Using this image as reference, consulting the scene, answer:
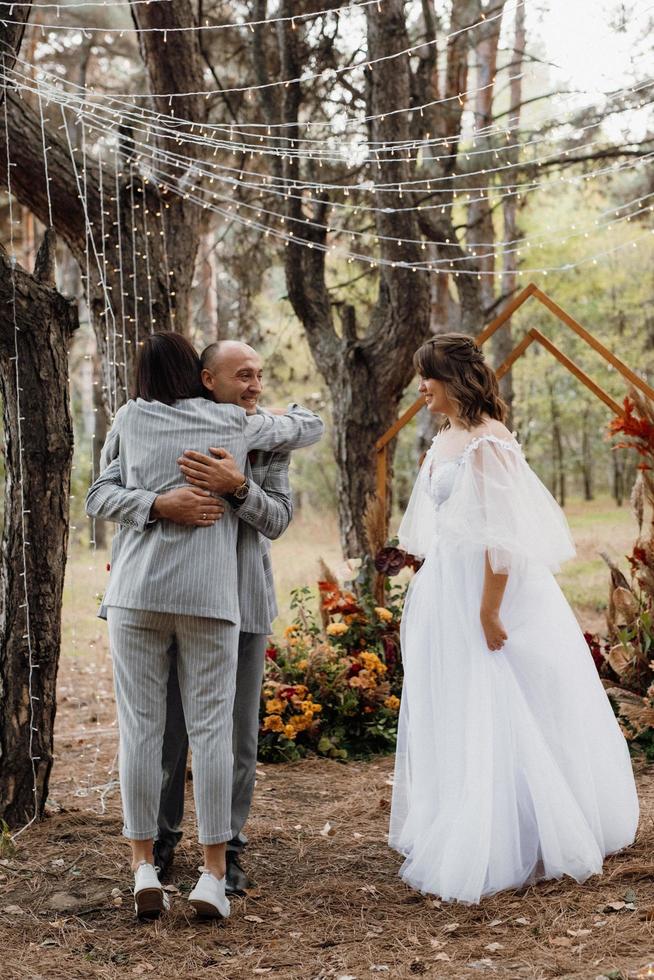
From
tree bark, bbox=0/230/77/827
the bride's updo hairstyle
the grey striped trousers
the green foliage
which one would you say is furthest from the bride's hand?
the green foliage

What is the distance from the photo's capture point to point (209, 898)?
284 centimetres

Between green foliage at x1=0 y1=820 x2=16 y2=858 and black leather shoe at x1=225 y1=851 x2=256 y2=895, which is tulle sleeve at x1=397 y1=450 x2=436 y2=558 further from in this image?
green foliage at x1=0 y1=820 x2=16 y2=858

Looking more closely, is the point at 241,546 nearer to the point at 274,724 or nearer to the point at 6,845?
the point at 6,845

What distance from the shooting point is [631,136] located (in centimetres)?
963

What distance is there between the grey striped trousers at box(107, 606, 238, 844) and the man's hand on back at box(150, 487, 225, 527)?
28 cm

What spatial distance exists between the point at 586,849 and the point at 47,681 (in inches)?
82.7

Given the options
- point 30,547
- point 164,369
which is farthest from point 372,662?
point 164,369

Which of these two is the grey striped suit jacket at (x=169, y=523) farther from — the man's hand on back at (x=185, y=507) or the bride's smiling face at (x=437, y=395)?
the bride's smiling face at (x=437, y=395)

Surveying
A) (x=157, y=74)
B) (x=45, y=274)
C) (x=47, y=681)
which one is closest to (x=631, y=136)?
(x=157, y=74)

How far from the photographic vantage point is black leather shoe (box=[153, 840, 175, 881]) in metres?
3.27

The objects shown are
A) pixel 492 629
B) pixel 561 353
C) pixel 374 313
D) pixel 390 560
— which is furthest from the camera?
pixel 374 313

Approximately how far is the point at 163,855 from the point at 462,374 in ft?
6.16

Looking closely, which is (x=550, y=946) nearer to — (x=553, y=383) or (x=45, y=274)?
(x=45, y=274)

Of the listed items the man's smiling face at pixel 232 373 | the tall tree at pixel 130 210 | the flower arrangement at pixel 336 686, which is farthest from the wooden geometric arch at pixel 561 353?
the man's smiling face at pixel 232 373
